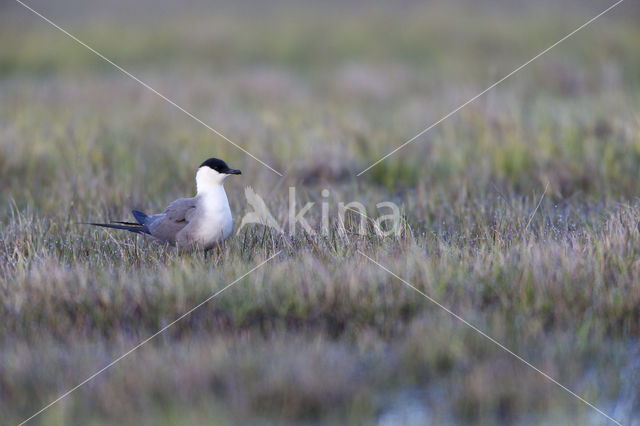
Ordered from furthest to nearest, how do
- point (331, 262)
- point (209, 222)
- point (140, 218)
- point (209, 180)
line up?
point (140, 218) → point (209, 180) → point (209, 222) → point (331, 262)

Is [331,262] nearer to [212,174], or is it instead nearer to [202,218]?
[202,218]

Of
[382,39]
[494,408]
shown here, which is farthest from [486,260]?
[382,39]

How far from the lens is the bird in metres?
5.47

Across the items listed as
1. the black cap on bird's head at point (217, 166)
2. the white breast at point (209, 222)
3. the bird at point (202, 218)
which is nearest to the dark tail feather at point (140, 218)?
the bird at point (202, 218)

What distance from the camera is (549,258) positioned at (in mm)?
5066

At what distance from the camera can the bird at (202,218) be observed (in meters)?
5.47

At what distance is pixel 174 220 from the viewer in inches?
223

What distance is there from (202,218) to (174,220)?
28 cm

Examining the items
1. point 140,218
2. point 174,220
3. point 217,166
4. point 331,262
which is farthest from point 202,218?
point 331,262

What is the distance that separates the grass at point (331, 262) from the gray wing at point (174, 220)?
158 millimetres

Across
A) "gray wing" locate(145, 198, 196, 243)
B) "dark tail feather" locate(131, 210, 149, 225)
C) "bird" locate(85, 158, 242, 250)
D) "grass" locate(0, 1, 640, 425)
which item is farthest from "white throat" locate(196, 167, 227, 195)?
"dark tail feather" locate(131, 210, 149, 225)

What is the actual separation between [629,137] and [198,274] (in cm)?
486

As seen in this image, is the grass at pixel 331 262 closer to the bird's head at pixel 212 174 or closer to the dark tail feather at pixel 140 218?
the dark tail feather at pixel 140 218

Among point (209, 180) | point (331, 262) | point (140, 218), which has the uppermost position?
point (209, 180)
